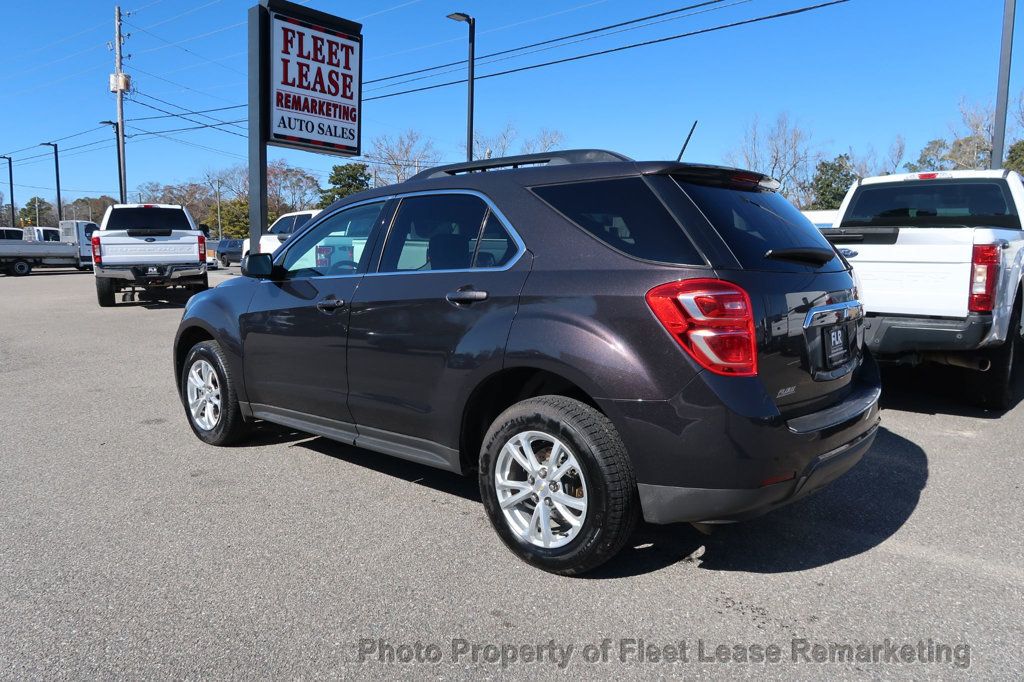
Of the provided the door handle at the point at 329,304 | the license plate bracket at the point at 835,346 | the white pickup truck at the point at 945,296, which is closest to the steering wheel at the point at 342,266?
the door handle at the point at 329,304

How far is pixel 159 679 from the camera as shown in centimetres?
249

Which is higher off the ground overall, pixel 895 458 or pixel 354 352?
pixel 354 352

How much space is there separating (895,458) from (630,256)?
3.02 metres

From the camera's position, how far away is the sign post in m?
11.0

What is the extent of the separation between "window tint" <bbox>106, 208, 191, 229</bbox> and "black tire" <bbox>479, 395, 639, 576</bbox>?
14.7 metres

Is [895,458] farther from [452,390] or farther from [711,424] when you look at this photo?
[452,390]

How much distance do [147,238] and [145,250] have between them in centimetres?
26

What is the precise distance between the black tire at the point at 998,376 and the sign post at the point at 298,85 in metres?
9.07

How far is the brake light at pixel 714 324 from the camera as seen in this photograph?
2812 millimetres

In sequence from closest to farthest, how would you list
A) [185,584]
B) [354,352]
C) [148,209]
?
[185,584] → [354,352] → [148,209]

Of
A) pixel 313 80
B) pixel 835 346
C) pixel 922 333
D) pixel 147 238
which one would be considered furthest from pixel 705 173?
pixel 147 238

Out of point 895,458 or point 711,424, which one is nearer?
point 711,424

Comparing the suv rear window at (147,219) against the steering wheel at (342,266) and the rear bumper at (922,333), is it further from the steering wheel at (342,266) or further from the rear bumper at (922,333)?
the rear bumper at (922,333)

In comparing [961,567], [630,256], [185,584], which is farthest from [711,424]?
[185,584]
